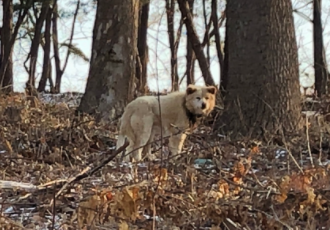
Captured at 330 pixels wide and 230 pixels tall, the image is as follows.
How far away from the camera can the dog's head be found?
869 cm

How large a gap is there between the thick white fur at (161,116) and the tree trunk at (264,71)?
70cm

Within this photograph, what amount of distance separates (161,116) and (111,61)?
3.06 meters

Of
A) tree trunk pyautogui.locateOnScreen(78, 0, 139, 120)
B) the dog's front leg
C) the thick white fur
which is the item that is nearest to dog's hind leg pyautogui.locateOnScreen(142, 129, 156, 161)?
the thick white fur

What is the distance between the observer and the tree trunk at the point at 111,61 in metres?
11.1

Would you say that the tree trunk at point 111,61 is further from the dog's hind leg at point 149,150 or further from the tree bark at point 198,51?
the tree bark at point 198,51

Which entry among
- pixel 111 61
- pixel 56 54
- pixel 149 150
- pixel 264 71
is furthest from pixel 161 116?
pixel 56 54

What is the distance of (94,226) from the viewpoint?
3.41m

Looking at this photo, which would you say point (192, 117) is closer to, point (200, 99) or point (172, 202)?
point (200, 99)

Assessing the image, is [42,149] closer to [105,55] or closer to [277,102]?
[277,102]

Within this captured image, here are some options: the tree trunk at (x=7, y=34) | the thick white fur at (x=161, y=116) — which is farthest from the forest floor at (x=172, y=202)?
the tree trunk at (x=7, y=34)

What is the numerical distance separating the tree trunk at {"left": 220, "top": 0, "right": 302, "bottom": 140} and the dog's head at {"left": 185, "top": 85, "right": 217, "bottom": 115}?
0.62 meters

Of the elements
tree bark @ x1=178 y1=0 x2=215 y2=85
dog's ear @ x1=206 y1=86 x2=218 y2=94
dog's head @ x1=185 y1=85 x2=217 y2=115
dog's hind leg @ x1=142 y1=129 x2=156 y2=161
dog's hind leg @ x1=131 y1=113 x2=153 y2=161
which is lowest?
dog's hind leg @ x1=142 y1=129 x2=156 y2=161

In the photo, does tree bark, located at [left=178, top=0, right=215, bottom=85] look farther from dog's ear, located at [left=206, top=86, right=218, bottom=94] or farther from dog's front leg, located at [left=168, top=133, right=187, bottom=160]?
dog's front leg, located at [left=168, top=133, right=187, bottom=160]

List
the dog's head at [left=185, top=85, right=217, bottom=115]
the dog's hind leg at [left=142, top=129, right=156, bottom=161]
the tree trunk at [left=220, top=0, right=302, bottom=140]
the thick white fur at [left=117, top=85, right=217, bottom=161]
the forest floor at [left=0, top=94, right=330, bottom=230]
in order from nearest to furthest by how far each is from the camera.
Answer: the forest floor at [left=0, top=94, right=330, bottom=230]
the dog's hind leg at [left=142, top=129, right=156, bottom=161]
the tree trunk at [left=220, top=0, right=302, bottom=140]
the thick white fur at [left=117, top=85, right=217, bottom=161]
the dog's head at [left=185, top=85, right=217, bottom=115]
